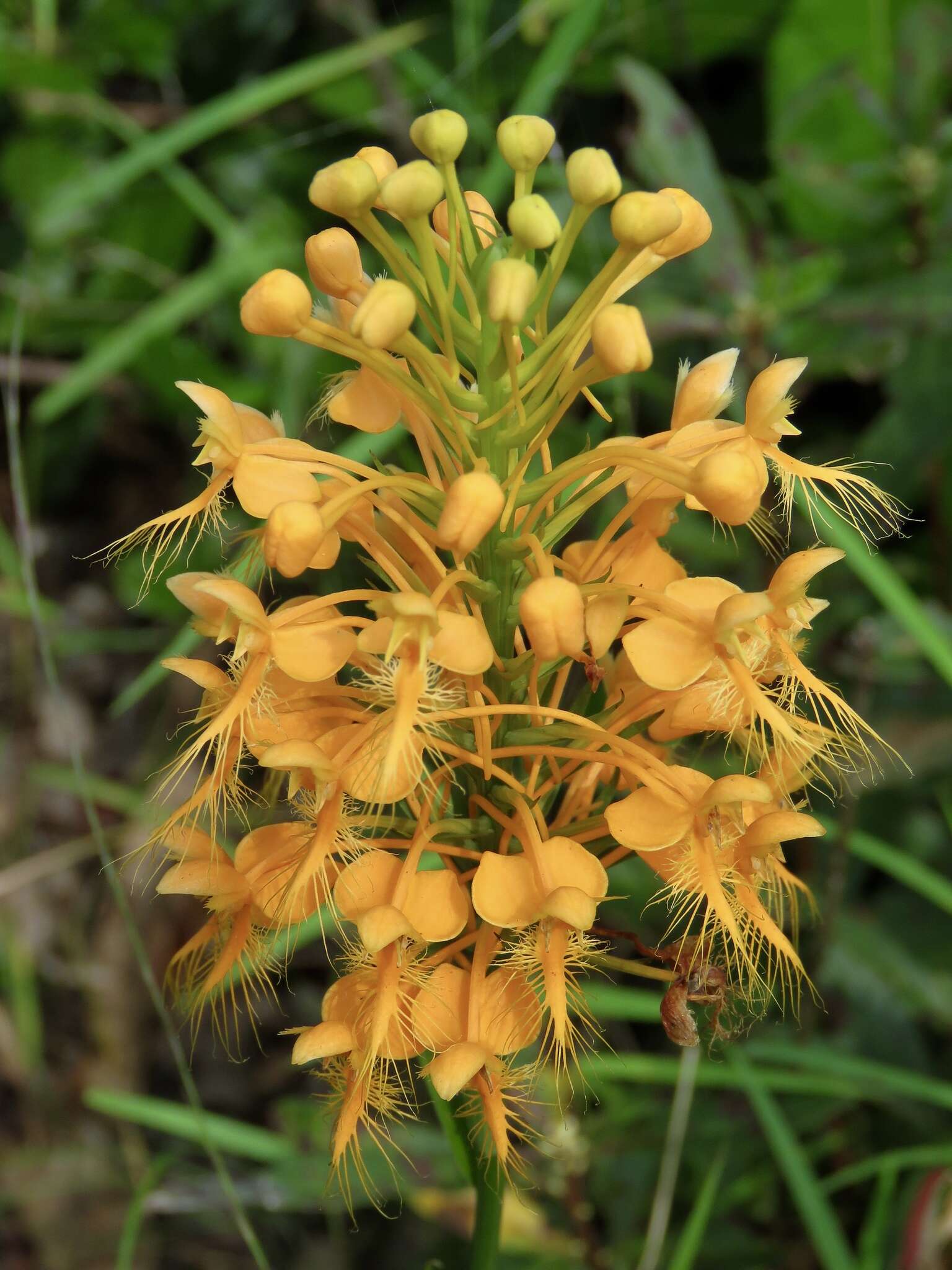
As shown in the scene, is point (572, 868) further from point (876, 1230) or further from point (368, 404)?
point (876, 1230)

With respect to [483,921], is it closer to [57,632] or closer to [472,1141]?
[472,1141]

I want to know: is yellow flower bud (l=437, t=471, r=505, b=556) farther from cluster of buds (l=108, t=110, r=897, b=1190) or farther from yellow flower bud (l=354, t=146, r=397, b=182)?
yellow flower bud (l=354, t=146, r=397, b=182)

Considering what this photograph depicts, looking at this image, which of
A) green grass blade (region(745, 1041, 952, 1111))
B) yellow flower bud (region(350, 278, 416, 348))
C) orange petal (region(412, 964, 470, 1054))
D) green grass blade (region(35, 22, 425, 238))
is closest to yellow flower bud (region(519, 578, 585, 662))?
yellow flower bud (region(350, 278, 416, 348))

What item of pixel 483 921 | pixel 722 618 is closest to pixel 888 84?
pixel 722 618

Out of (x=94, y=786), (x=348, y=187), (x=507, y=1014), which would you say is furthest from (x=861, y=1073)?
(x=94, y=786)

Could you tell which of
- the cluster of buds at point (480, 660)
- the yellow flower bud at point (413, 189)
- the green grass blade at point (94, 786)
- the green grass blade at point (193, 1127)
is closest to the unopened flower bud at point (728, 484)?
the cluster of buds at point (480, 660)

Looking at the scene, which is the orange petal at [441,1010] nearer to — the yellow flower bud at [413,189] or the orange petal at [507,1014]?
the orange petal at [507,1014]
